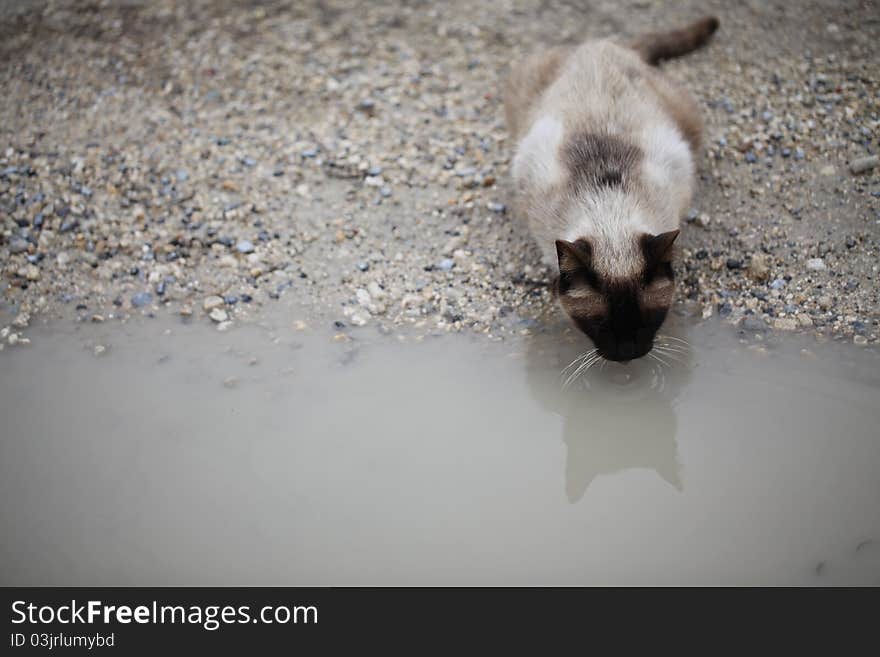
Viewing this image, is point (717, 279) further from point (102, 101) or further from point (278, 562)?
point (102, 101)

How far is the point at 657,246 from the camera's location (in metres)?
3.67

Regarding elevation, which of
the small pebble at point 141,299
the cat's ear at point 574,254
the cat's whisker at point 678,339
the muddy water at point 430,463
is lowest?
the muddy water at point 430,463

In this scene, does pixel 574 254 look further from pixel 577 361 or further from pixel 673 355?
pixel 673 355

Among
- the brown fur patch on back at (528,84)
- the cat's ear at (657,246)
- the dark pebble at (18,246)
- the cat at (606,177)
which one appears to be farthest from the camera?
the brown fur patch on back at (528,84)

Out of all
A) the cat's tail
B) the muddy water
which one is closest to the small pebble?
the muddy water

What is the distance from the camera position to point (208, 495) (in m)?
3.82

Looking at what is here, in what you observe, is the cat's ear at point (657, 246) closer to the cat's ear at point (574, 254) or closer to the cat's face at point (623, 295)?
the cat's face at point (623, 295)

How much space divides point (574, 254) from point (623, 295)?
300 millimetres

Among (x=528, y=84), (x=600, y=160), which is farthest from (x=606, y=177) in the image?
(x=528, y=84)

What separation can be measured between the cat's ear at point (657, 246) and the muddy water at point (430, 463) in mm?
725

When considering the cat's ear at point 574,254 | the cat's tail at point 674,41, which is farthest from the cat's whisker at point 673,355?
the cat's tail at point 674,41

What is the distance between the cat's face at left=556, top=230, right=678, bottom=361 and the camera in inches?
145

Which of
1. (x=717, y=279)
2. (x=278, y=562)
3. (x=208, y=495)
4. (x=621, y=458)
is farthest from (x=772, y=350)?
(x=208, y=495)

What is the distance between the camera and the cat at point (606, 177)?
12.3ft
